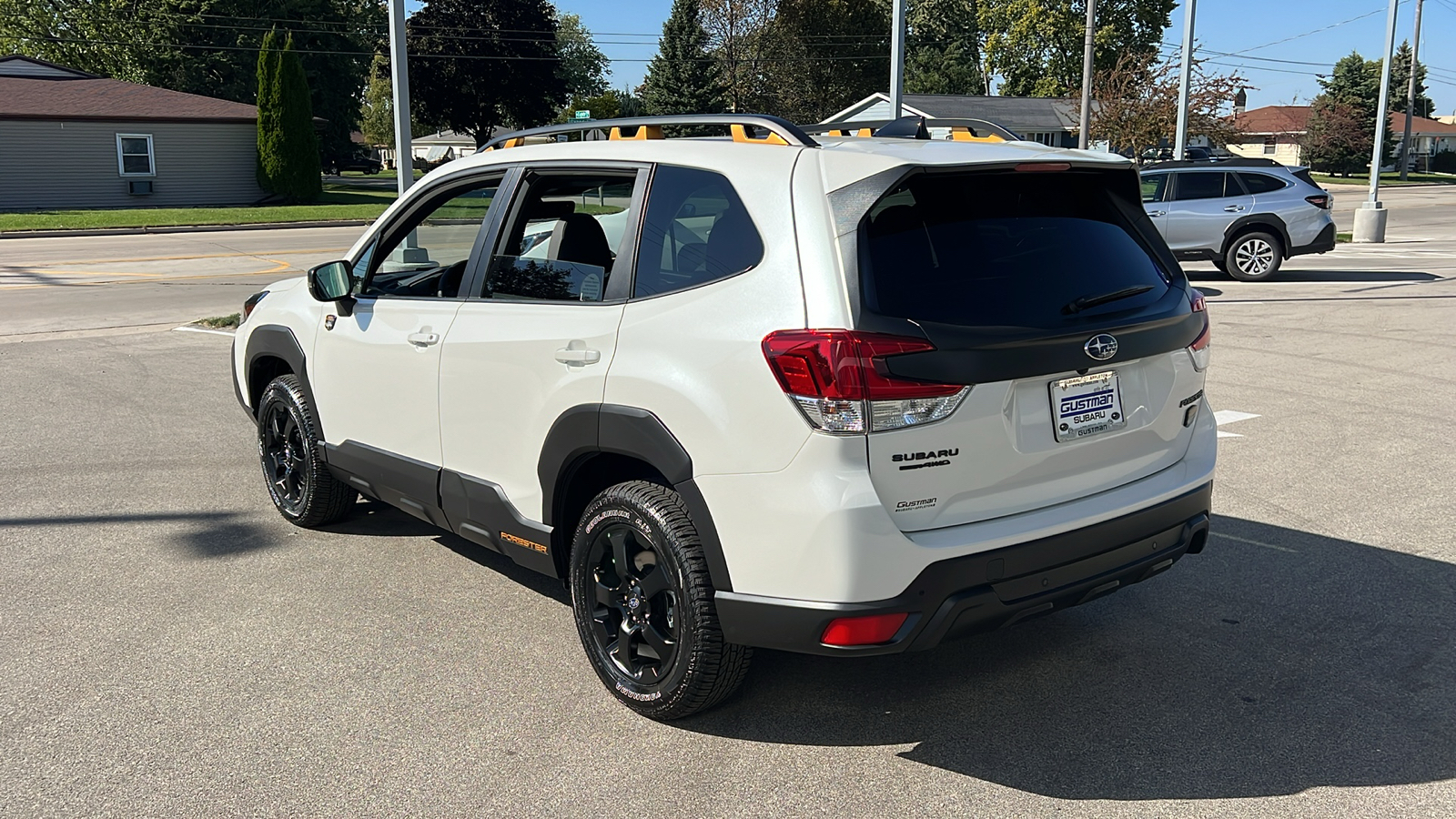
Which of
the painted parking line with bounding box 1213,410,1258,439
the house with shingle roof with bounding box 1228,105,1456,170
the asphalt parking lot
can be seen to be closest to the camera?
the asphalt parking lot

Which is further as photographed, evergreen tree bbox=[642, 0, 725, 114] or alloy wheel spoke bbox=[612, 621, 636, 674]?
evergreen tree bbox=[642, 0, 725, 114]

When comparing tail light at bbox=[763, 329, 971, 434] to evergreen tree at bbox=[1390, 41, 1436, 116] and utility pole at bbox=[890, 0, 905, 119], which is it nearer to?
utility pole at bbox=[890, 0, 905, 119]

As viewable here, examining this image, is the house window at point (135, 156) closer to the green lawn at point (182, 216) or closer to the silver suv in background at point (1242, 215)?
the green lawn at point (182, 216)

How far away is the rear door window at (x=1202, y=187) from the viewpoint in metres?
17.6

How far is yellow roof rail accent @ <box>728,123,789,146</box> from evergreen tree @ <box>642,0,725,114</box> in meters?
65.6

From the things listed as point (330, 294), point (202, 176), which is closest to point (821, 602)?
point (330, 294)

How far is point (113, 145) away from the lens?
37438 mm

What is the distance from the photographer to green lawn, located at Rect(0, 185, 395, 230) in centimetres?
2945

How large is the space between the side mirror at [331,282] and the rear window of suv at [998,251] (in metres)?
2.72

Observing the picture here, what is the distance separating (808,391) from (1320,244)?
→ 16535mm

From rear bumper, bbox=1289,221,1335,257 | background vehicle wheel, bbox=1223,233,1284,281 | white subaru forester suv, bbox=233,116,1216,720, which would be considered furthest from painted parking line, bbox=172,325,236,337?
rear bumper, bbox=1289,221,1335,257

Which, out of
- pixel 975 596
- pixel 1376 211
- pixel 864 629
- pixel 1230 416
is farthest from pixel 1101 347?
pixel 1376 211

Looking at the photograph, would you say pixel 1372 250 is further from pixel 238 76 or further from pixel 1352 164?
pixel 1352 164

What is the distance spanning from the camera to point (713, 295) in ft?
11.3
